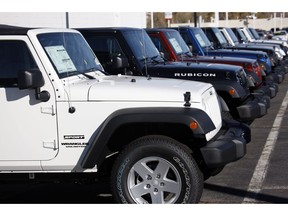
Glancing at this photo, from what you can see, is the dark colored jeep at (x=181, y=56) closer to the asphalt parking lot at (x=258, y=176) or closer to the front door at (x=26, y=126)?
the asphalt parking lot at (x=258, y=176)

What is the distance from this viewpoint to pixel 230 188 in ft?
25.0

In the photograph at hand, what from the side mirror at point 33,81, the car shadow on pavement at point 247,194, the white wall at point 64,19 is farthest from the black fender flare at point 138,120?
the white wall at point 64,19

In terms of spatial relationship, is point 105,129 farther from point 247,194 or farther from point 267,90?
point 267,90

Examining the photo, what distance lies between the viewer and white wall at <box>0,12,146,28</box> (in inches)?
999

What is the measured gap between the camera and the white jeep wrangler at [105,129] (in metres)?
6.15

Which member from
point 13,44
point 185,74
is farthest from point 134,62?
point 13,44

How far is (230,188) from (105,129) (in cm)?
208

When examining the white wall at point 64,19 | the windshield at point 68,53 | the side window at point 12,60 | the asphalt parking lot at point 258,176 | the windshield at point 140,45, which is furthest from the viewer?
the white wall at point 64,19

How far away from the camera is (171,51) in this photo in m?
11.9

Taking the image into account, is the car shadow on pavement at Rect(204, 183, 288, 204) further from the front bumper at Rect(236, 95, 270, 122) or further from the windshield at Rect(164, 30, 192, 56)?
the windshield at Rect(164, 30, 192, 56)

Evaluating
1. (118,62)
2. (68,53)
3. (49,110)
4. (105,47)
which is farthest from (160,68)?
(49,110)

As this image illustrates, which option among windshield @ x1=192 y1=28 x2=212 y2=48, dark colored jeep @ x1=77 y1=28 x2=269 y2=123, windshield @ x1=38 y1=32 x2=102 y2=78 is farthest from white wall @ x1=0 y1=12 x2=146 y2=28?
windshield @ x1=38 y1=32 x2=102 y2=78

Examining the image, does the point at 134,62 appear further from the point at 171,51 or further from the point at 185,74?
the point at 171,51

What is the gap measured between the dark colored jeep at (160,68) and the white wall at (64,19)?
12497 mm
